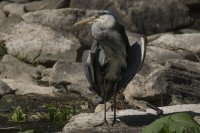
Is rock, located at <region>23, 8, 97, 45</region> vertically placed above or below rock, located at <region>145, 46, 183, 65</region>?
above

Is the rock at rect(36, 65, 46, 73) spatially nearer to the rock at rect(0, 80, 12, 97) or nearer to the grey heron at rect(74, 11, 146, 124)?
the rock at rect(0, 80, 12, 97)

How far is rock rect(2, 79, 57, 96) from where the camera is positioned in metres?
11.1

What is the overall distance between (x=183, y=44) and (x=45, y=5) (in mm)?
4850

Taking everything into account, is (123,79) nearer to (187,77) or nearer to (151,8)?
Result: (187,77)

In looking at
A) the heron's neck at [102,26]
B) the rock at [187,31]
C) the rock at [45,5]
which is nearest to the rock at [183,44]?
the rock at [187,31]

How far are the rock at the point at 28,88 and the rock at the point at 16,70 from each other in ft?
1.68

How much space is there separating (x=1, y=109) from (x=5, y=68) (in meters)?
2.26

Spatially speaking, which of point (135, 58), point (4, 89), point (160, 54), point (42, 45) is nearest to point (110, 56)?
point (135, 58)

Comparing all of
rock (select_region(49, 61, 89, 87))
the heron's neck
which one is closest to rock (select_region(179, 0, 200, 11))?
rock (select_region(49, 61, 89, 87))

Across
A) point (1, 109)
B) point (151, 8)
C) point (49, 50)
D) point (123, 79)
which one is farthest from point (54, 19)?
point (123, 79)

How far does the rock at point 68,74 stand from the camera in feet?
38.0

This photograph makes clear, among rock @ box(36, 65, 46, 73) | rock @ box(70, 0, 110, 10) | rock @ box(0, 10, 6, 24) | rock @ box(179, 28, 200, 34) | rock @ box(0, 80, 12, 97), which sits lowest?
rock @ box(179, 28, 200, 34)

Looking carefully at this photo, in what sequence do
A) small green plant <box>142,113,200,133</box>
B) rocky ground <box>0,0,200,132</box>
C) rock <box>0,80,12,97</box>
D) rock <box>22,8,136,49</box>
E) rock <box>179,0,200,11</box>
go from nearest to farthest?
small green plant <box>142,113,200,133</box> → rocky ground <box>0,0,200,132</box> → rock <box>0,80,12,97</box> → rock <box>22,8,136,49</box> → rock <box>179,0,200,11</box>

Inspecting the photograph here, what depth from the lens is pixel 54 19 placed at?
589 inches
